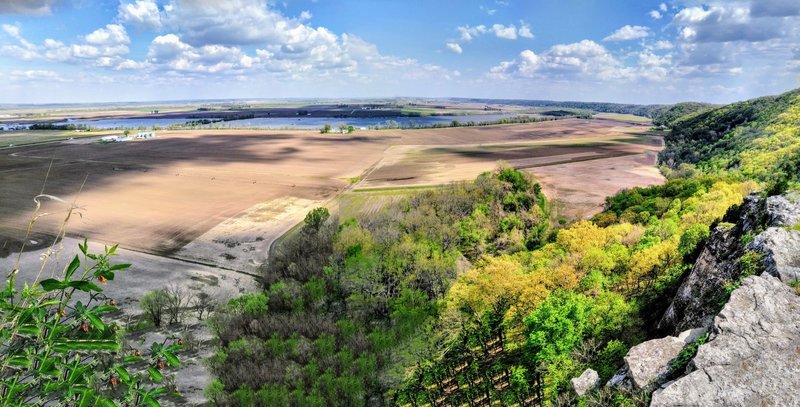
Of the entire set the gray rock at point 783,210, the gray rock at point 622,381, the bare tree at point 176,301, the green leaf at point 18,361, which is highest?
the green leaf at point 18,361

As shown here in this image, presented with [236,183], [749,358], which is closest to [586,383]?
[749,358]

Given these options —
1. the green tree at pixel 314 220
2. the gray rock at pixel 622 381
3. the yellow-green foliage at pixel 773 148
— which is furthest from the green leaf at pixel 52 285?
the yellow-green foliage at pixel 773 148

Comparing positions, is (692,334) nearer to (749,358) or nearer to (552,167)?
(749,358)

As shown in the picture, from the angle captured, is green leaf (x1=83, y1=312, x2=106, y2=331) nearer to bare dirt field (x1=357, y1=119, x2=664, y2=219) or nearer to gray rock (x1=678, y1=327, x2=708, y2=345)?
gray rock (x1=678, y1=327, x2=708, y2=345)

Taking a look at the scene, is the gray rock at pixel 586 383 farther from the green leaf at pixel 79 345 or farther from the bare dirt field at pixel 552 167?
the bare dirt field at pixel 552 167

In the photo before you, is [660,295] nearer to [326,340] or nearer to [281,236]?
[326,340]

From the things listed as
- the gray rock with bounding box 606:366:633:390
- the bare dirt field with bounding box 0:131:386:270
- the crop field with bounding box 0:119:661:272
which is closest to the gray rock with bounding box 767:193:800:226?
the gray rock with bounding box 606:366:633:390
